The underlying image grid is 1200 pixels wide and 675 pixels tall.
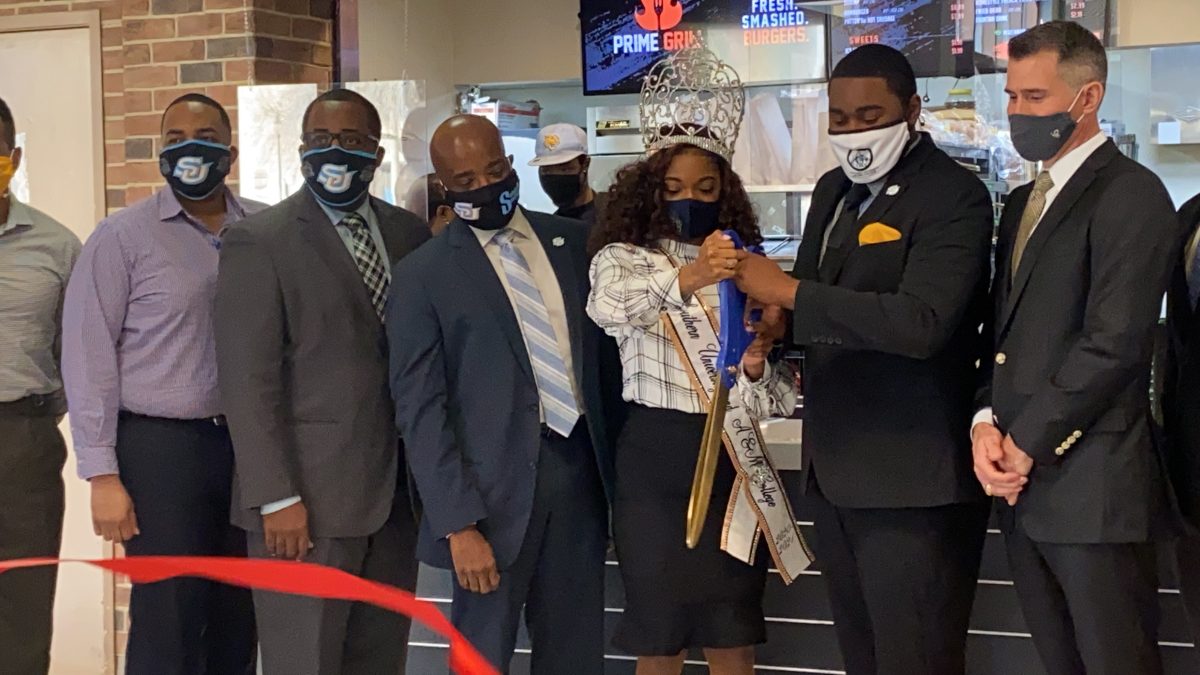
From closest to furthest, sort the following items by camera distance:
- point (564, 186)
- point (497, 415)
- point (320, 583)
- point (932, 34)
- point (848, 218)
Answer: point (320, 583)
point (848, 218)
point (497, 415)
point (564, 186)
point (932, 34)

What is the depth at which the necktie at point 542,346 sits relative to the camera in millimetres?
2658

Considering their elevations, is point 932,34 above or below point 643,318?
above

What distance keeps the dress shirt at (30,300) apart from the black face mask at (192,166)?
0.46 metres

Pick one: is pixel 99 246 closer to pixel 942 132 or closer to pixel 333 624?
pixel 333 624

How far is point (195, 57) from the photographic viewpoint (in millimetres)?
3967

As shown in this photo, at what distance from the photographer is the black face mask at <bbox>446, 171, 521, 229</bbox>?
265 cm

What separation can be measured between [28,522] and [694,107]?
6.29 feet

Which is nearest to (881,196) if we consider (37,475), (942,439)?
(942,439)

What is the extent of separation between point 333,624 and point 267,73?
1951 mm

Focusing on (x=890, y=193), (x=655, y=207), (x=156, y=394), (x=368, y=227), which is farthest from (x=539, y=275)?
(x=156, y=394)

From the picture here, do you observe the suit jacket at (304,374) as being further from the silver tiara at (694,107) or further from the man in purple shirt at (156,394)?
the silver tiara at (694,107)

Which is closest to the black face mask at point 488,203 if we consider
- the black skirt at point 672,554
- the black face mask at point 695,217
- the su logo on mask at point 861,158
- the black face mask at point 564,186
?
the black face mask at point 695,217

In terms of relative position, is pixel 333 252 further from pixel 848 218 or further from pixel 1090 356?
pixel 1090 356

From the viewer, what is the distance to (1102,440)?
221 centimetres
